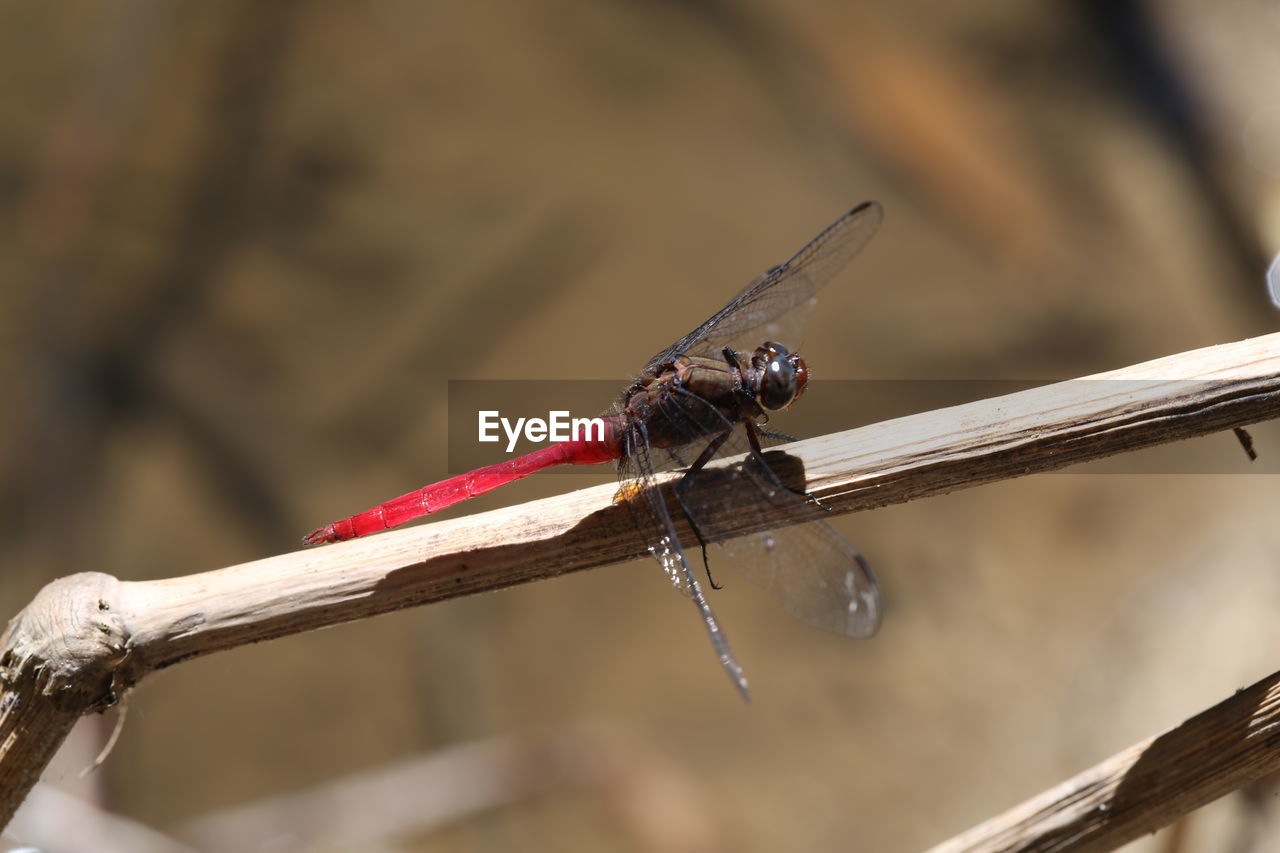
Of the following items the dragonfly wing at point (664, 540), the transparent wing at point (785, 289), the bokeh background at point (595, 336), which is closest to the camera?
the dragonfly wing at point (664, 540)

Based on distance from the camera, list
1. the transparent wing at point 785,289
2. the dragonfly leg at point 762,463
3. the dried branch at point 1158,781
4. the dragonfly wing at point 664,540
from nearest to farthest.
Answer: the dried branch at point 1158,781
the dragonfly leg at point 762,463
the dragonfly wing at point 664,540
the transparent wing at point 785,289

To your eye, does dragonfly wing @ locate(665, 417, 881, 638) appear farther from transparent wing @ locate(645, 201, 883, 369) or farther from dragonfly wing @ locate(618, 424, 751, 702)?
transparent wing @ locate(645, 201, 883, 369)

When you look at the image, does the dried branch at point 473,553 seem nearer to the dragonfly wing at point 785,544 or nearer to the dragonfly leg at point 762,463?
the dragonfly leg at point 762,463

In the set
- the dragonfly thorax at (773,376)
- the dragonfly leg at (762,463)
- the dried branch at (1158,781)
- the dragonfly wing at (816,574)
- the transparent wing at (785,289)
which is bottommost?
the dried branch at (1158,781)

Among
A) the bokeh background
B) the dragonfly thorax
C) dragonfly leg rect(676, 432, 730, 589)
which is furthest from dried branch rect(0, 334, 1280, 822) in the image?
the bokeh background

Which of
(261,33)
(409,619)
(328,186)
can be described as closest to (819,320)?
(409,619)

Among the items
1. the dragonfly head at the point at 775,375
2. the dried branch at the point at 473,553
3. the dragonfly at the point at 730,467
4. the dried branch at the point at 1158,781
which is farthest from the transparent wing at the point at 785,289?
the dried branch at the point at 1158,781

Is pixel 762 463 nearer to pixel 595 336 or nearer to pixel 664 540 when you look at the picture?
pixel 664 540

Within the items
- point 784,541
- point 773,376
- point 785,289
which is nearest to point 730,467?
point 784,541
